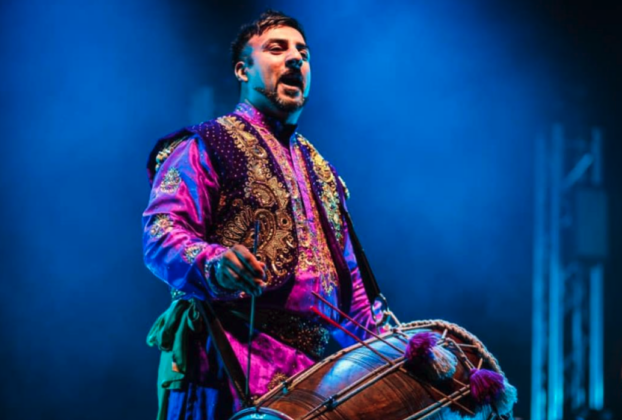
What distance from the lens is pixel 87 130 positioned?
3.40 metres

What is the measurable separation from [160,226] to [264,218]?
0.31 m

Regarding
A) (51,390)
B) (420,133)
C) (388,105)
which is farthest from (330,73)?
(51,390)

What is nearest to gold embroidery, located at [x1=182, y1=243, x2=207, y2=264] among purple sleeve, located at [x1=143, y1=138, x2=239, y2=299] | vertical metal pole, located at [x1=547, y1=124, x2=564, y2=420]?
purple sleeve, located at [x1=143, y1=138, x2=239, y2=299]

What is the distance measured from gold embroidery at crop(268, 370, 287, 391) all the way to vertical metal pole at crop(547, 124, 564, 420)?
11.3 feet

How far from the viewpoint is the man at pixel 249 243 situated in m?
1.87

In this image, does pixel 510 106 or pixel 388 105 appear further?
pixel 510 106

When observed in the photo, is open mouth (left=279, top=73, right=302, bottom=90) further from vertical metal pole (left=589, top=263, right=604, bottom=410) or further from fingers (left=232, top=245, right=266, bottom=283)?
vertical metal pole (left=589, top=263, right=604, bottom=410)

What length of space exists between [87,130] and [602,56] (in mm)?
3381

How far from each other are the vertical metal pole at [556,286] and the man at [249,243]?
2960mm

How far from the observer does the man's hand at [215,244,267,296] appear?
5.22ft

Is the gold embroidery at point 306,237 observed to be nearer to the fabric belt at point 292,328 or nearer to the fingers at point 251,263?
the fabric belt at point 292,328

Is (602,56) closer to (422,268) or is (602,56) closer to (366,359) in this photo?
(422,268)

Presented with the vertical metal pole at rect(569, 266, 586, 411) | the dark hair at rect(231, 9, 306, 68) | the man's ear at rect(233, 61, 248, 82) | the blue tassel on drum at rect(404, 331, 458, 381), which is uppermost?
the dark hair at rect(231, 9, 306, 68)

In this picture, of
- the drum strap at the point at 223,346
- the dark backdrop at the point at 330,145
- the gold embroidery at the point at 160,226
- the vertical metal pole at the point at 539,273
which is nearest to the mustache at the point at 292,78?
the gold embroidery at the point at 160,226
